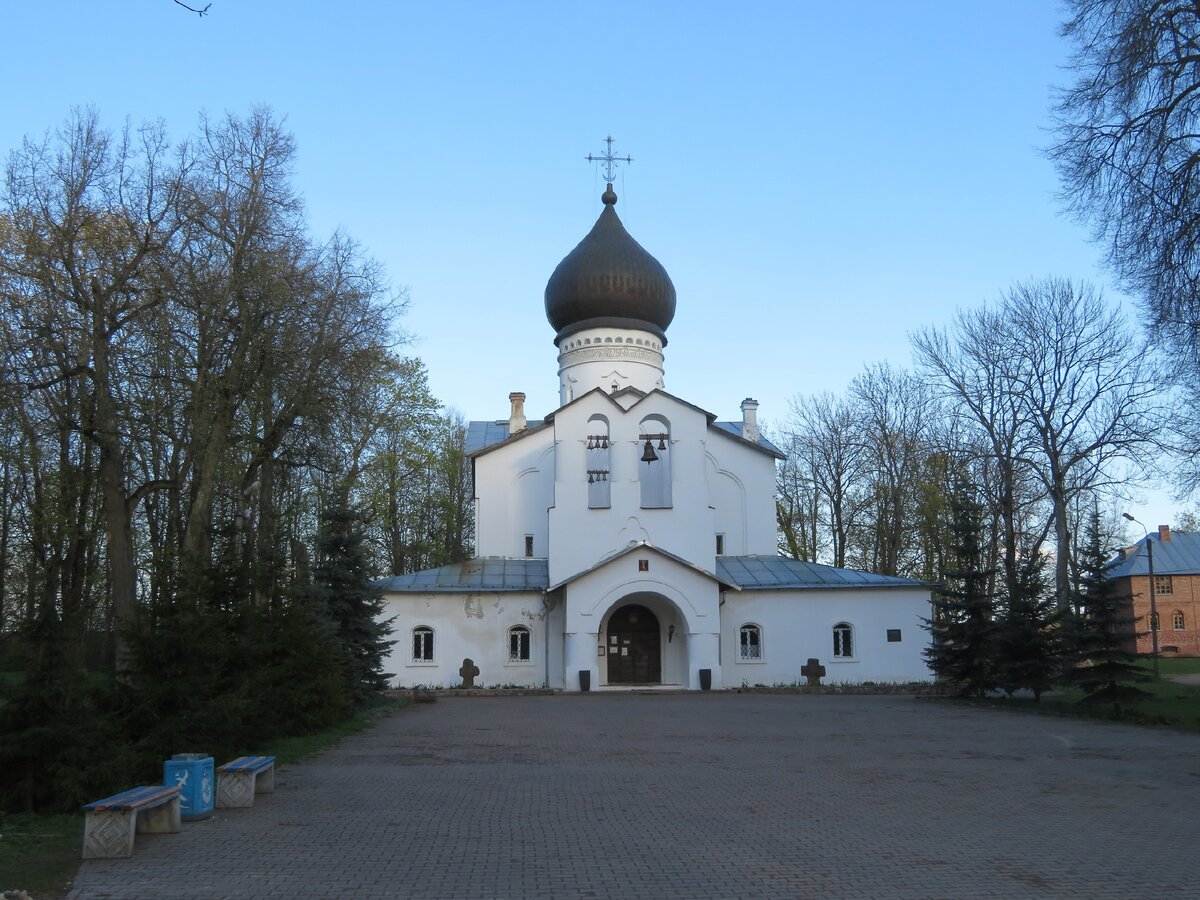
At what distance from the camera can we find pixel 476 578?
29.9m

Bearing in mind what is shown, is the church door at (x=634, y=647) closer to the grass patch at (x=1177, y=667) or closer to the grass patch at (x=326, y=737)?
the grass patch at (x=326, y=737)

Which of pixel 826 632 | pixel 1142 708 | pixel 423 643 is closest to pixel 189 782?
pixel 1142 708

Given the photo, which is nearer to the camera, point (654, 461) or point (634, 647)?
point (634, 647)

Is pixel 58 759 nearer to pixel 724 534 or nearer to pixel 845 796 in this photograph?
pixel 845 796

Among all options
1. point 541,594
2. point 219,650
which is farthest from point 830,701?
point 219,650

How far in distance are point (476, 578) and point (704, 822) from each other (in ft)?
69.4

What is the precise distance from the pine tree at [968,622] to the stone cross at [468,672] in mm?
11770

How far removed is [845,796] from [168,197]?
15.8m

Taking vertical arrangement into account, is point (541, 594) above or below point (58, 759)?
above

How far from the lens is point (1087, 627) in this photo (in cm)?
1967

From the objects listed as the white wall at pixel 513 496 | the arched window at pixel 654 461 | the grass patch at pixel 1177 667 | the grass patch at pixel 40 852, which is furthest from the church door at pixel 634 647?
the grass patch at pixel 40 852

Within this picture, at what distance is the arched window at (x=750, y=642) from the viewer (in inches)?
1148

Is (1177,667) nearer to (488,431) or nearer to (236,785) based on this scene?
(488,431)

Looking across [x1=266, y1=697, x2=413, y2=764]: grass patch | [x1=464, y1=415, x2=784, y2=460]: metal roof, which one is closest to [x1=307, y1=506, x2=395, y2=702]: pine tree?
[x1=266, y1=697, x2=413, y2=764]: grass patch
